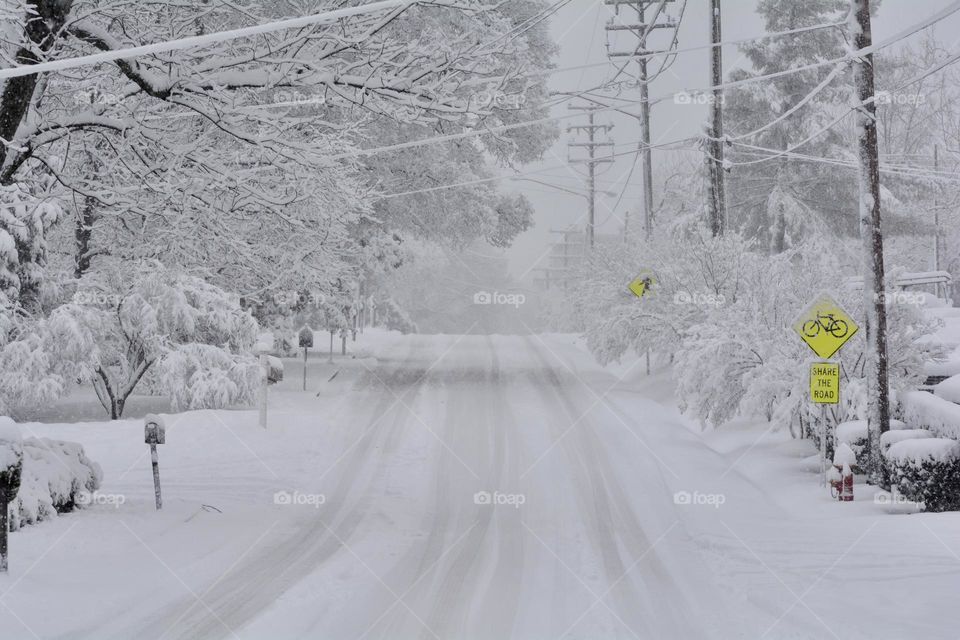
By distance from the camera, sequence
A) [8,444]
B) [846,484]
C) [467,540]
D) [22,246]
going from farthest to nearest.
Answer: [22,246] < [846,484] < [467,540] < [8,444]

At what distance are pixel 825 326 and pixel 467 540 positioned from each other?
6.16 m

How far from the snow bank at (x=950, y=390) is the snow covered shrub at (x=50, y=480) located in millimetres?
12078

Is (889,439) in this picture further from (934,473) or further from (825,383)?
(934,473)

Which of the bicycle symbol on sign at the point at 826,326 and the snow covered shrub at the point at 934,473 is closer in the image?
the snow covered shrub at the point at 934,473

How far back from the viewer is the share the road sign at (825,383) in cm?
1347

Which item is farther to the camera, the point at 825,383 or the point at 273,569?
the point at 825,383

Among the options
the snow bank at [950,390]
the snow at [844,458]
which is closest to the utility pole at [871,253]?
the snow at [844,458]

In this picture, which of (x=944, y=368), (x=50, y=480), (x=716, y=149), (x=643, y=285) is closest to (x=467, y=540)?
(x=50, y=480)

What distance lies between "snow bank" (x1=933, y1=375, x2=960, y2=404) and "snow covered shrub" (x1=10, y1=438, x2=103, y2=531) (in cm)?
1208

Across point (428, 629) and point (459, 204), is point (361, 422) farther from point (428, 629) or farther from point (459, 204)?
point (428, 629)

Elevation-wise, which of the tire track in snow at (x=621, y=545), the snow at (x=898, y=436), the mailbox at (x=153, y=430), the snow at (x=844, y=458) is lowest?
the tire track in snow at (x=621, y=545)

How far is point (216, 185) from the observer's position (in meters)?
9.80

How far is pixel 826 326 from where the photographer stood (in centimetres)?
1366

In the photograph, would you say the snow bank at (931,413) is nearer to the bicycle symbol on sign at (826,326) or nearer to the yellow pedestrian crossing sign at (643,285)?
the bicycle symbol on sign at (826,326)
